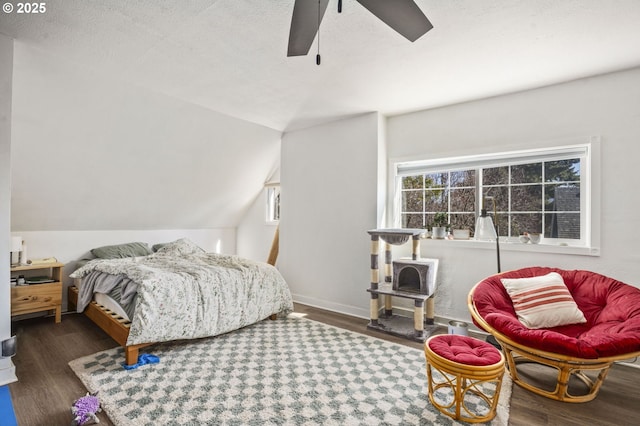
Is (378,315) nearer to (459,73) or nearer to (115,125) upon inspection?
(459,73)

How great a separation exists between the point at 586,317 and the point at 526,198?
4.24ft

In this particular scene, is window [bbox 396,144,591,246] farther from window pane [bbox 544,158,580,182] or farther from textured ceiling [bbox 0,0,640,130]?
textured ceiling [bbox 0,0,640,130]

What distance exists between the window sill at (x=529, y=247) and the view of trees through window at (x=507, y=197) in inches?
6.8

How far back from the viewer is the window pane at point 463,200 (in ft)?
12.2

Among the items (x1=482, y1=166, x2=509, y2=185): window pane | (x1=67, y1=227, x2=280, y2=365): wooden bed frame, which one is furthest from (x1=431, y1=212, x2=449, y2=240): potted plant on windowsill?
(x1=67, y1=227, x2=280, y2=365): wooden bed frame

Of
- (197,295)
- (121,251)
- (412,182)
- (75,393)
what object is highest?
(412,182)

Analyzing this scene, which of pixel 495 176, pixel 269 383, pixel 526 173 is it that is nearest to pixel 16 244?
pixel 269 383

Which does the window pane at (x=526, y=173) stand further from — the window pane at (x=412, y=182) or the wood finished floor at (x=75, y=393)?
the wood finished floor at (x=75, y=393)

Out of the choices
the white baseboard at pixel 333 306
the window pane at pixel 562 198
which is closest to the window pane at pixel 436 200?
the window pane at pixel 562 198

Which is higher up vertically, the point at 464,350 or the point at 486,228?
the point at 486,228

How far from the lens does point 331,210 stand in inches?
169

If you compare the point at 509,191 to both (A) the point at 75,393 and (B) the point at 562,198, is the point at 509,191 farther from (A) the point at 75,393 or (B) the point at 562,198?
(A) the point at 75,393

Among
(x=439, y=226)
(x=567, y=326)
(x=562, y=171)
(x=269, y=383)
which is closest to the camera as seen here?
(x=269, y=383)

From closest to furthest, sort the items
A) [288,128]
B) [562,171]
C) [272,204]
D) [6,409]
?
[6,409], [562,171], [288,128], [272,204]
